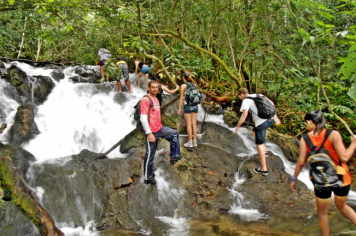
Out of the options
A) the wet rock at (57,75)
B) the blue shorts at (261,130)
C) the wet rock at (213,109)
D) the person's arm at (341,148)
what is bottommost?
the person's arm at (341,148)

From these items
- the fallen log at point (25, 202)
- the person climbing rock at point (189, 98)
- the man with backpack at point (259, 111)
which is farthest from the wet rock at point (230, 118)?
the fallen log at point (25, 202)

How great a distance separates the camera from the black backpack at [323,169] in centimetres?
284

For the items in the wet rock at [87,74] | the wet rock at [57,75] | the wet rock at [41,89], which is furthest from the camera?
the wet rock at [87,74]

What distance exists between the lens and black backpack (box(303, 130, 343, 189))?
284cm

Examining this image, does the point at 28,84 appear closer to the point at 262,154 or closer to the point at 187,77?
the point at 187,77

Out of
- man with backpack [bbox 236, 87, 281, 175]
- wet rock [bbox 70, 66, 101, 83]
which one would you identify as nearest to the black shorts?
man with backpack [bbox 236, 87, 281, 175]

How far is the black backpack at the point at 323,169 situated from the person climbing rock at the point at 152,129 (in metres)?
2.68

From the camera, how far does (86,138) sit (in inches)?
286

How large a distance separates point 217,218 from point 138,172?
2.05m

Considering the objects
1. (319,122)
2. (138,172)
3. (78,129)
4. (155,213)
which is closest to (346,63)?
(319,122)

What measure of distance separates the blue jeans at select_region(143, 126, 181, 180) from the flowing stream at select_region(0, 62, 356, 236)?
593 millimetres

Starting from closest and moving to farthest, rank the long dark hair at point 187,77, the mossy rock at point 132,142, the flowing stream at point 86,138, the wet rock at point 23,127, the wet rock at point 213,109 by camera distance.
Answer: the flowing stream at point 86,138
the long dark hair at point 187,77
the wet rock at point 23,127
the mossy rock at point 132,142
the wet rock at point 213,109

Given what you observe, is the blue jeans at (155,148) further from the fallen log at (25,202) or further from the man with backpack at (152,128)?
the fallen log at (25,202)

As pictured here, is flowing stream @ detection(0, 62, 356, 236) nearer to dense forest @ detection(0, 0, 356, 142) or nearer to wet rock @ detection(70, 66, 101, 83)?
wet rock @ detection(70, 66, 101, 83)
